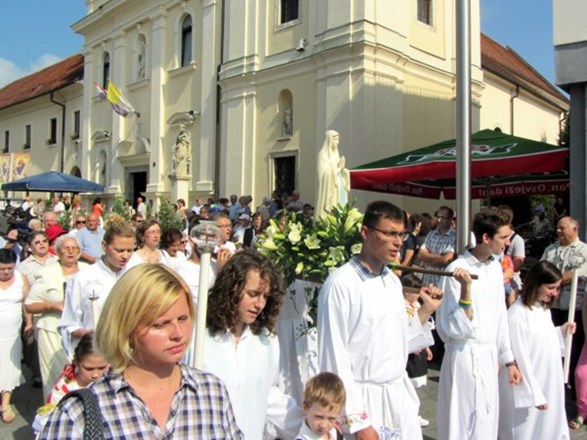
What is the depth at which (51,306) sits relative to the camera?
5547 millimetres

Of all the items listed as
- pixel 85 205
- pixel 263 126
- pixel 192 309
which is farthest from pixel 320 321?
pixel 85 205

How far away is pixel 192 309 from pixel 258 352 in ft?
3.75

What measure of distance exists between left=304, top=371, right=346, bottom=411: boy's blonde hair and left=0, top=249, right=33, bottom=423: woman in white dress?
395 centimetres

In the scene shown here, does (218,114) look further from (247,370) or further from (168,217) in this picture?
(247,370)

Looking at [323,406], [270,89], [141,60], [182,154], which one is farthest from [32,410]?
[141,60]

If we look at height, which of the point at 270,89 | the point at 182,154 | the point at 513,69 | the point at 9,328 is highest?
the point at 513,69

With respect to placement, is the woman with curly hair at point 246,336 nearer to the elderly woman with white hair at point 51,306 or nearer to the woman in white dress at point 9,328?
the elderly woman with white hair at point 51,306

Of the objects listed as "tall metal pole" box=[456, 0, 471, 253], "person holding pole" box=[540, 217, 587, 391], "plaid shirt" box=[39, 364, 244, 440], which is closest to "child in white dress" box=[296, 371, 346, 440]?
"plaid shirt" box=[39, 364, 244, 440]

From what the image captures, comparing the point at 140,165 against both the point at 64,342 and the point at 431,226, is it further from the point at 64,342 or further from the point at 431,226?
the point at 64,342

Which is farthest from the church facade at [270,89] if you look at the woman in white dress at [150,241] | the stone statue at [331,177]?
the woman in white dress at [150,241]

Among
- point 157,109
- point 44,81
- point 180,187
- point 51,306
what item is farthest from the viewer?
point 44,81

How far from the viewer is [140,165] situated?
25.5 metres

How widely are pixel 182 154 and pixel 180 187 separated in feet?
4.18

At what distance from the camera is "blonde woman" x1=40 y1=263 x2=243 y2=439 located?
1.74 metres
